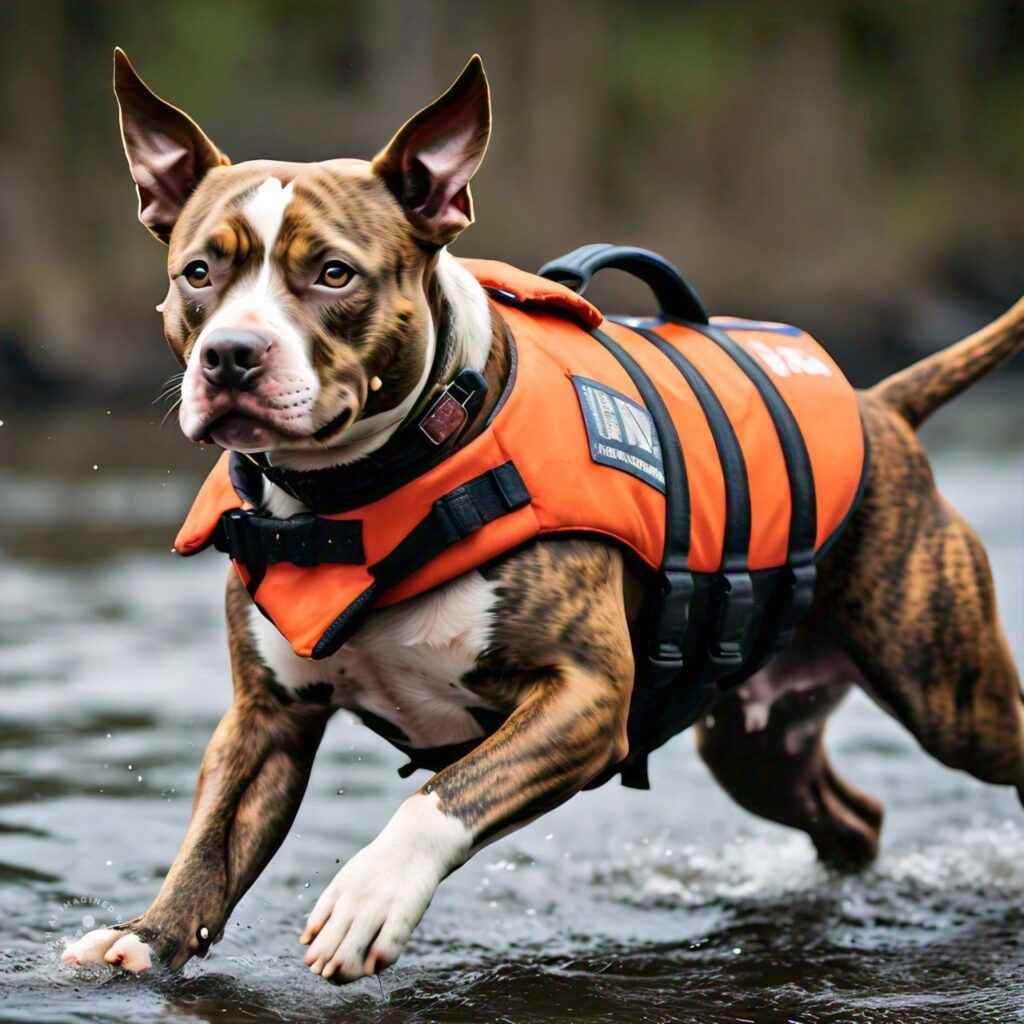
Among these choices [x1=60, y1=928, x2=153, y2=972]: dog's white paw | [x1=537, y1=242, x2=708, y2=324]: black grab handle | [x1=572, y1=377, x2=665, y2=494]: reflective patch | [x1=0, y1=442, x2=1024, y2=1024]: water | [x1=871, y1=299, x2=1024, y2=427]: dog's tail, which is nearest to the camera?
[x1=60, y1=928, x2=153, y2=972]: dog's white paw

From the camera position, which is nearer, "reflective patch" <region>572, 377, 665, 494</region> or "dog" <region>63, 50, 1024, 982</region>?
"dog" <region>63, 50, 1024, 982</region>

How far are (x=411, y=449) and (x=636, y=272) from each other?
1.07 m

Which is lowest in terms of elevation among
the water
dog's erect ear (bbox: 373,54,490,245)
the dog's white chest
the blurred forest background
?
the water

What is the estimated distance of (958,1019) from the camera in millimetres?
3621

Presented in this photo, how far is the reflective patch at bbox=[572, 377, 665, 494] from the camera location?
3529 millimetres

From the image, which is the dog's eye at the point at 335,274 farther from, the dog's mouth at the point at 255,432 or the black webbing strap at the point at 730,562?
the black webbing strap at the point at 730,562

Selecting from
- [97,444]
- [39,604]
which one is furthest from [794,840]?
[97,444]

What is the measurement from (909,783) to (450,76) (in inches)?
758

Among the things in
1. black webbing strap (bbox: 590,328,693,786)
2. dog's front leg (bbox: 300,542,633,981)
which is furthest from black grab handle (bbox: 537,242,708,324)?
dog's front leg (bbox: 300,542,633,981)

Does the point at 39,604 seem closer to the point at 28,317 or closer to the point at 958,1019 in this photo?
the point at 958,1019

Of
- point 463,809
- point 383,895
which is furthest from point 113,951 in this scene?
point 463,809

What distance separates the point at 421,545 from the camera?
330 cm

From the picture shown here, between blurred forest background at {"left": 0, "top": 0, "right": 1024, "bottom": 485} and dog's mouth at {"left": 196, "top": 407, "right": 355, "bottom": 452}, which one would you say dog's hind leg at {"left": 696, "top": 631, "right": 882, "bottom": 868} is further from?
blurred forest background at {"left": 0, "top": 0, "right": 1024, "bottom": 485}

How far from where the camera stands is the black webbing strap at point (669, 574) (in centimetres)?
368
